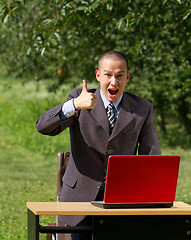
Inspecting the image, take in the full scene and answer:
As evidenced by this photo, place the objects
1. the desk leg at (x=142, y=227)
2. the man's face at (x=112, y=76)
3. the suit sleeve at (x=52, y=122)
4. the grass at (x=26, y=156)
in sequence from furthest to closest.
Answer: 1. the grass at (x=26, y=156)
2. the man's face at (x=112, y=76)
3. the suit sleeve at (x=52, y=122)
4. the desk leg at (x=142, y=227)

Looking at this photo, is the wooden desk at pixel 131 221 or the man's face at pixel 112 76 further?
the man's face at pixel 112 76

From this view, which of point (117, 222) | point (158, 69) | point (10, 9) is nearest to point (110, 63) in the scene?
point (117, 222)

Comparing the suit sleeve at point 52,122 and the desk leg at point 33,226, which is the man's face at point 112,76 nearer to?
the suit sleeve at point 52,122

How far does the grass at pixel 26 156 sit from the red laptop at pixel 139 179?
127 inches

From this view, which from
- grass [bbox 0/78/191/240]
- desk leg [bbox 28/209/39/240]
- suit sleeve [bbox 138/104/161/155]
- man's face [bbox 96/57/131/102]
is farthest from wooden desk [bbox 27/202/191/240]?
grass [bbox 0/78/191/240]

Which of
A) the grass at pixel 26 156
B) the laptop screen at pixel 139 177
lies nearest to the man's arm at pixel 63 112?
the laptop screen at pixel 139 177

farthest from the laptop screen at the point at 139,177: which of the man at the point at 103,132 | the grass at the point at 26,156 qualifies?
the grass at the point at 26,156

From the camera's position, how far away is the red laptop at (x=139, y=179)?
2.95 metres

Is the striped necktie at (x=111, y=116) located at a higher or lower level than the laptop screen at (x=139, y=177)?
higher

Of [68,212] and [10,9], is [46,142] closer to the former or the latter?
[10,9]

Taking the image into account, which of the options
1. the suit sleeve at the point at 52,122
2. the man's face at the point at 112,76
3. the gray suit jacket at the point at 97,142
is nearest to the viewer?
the suit sleeve at the point at 52,122

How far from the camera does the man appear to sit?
→ 350 cm

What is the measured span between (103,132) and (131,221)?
727mm

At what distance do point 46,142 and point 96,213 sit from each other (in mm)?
9896
